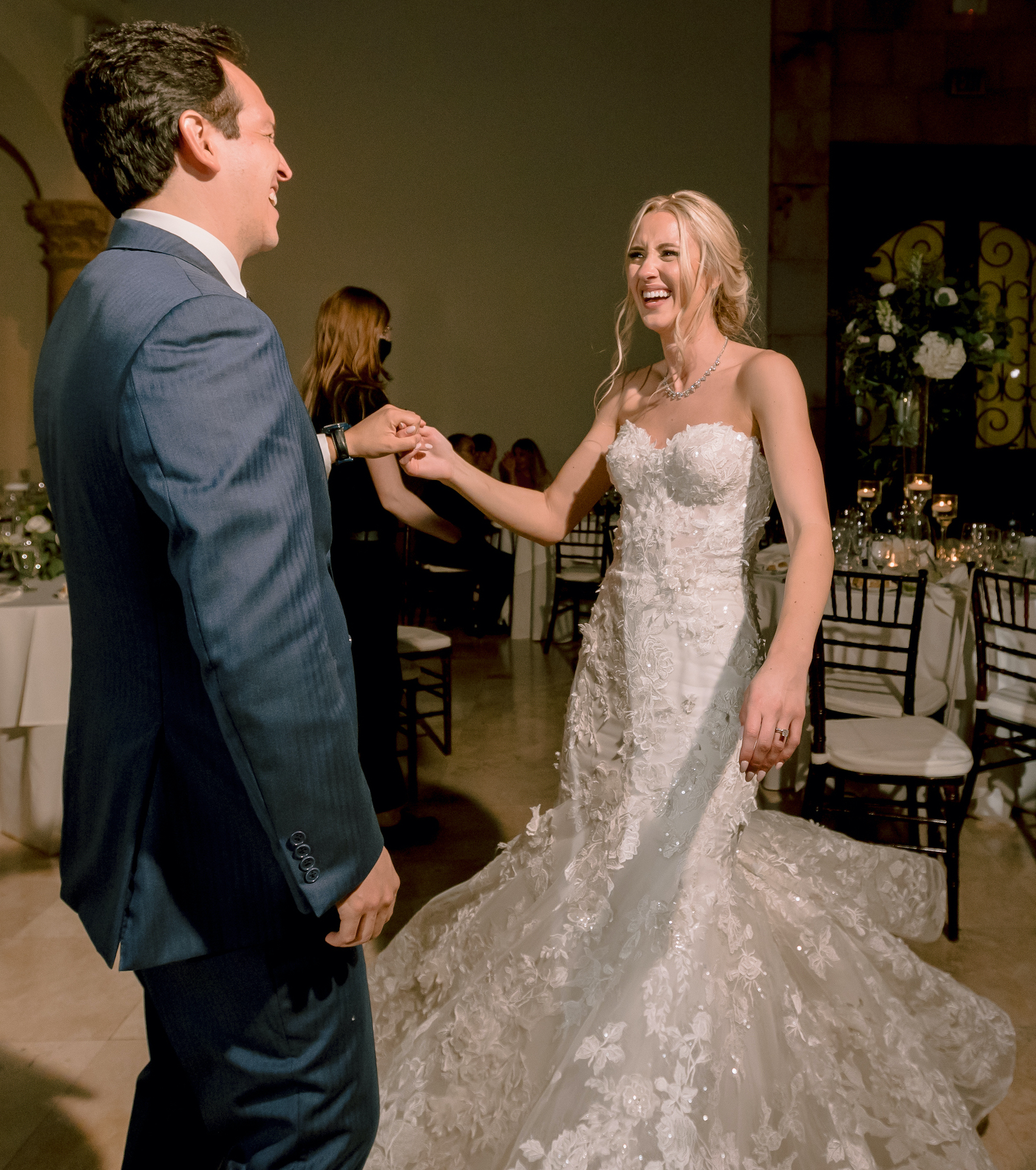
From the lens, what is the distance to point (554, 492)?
2350mm

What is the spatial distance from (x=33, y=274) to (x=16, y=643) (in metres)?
6.11

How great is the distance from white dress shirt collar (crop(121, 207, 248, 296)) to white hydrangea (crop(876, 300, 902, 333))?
374cm

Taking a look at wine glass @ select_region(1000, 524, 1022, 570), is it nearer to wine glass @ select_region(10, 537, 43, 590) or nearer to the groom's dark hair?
the groom's dark hair

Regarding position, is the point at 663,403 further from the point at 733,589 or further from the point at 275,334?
the point at 275,334

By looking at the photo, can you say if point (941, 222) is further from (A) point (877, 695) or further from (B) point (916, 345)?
(A) point (877, 695)

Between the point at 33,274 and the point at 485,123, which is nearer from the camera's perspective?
the point at 33,274

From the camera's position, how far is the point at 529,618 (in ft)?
24.5

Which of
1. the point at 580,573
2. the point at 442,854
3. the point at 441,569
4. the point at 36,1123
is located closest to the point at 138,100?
the point at 36,1123

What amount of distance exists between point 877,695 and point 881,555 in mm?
765

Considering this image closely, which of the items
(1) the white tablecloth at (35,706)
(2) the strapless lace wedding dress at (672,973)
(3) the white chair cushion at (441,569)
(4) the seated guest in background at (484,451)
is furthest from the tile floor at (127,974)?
(4) the seated guest in background at (484,451)

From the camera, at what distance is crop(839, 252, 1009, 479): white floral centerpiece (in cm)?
419

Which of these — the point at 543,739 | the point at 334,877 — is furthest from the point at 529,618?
the point at 334,877

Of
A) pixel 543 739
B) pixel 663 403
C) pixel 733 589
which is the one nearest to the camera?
pixel 733 589

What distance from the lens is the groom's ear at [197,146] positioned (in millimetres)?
1101
